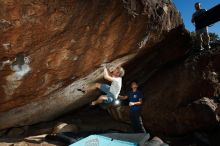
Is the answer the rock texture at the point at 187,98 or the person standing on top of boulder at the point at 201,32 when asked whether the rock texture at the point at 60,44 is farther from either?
the rock texture at the point at 187,98

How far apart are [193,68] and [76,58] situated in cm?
424

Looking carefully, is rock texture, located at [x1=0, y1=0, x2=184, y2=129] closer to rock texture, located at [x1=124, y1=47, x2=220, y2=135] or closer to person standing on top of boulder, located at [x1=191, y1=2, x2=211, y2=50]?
person standing on top of boulder, located at [x1=191, y1=2, x2=211, y2=50]

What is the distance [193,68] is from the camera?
432 inches

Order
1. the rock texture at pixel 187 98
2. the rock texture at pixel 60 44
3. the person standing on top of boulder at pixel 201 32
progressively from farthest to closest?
the person standing on top of boulder at pixel 201 32 → the rock texture at pixel 187 98 → the rock texture at pixel 60 44

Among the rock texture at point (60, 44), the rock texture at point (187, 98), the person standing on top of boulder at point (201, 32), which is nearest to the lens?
the rock texture at point (60, 44)

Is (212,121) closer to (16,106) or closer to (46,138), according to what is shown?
(46,138)

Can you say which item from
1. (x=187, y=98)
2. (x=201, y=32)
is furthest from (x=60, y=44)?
(x=201, y=32)

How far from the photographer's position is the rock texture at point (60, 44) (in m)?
7.81

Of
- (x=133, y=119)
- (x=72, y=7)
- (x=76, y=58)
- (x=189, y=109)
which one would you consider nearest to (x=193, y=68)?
(x=189, y=109)

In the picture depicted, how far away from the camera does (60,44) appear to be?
8.63m

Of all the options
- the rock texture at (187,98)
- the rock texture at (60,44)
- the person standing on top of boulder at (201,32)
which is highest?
the person standing on top of boulder at (201,32)

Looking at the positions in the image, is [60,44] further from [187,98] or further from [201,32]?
[201,32]

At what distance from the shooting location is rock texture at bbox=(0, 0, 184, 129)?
7.81 metres

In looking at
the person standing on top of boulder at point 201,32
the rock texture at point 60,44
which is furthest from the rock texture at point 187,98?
the rock texture at point 60,44
